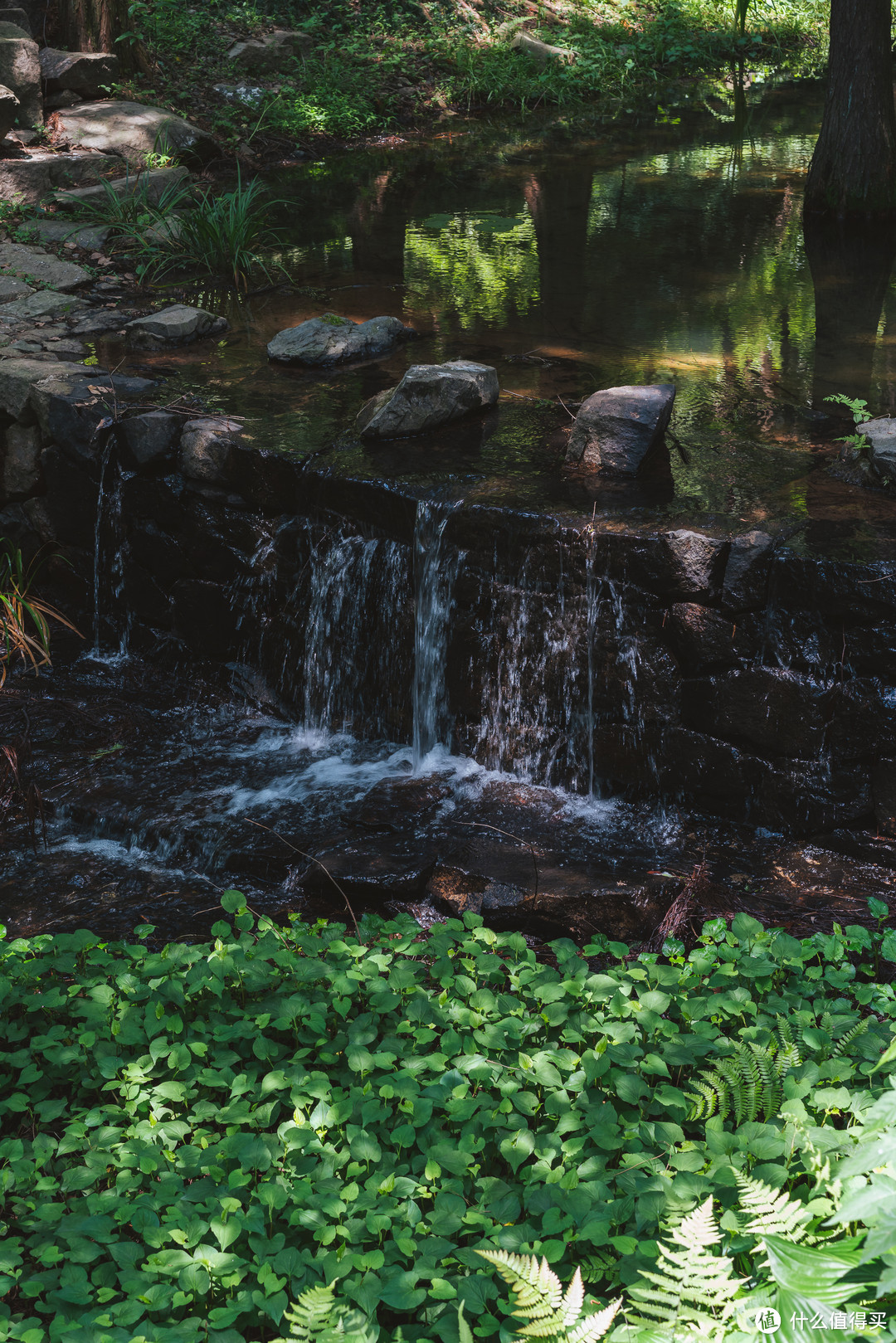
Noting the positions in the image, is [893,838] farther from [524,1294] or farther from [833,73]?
[833,73]

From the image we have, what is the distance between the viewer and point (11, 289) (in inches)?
279

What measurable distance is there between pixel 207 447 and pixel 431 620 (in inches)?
56.3

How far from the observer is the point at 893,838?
3.94 meters

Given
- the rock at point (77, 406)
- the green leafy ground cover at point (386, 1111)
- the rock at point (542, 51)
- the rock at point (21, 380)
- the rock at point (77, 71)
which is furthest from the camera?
the rock at point (542, 51)

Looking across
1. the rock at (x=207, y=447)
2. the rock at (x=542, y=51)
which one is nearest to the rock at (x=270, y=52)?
the rock at (x=542, y=51)

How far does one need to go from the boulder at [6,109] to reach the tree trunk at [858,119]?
6130 millimetres

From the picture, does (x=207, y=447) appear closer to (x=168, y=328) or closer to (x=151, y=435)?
(x=151, y=435)

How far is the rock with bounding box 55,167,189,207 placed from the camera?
8.18 metres

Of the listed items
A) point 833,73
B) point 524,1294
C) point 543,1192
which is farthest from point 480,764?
point 833,73

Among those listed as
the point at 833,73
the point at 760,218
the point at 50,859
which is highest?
the point at 833,73

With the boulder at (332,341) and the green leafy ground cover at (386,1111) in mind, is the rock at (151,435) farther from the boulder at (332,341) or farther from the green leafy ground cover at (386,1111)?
the green leafy ground cover at (386,1111)

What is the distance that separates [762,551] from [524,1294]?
2.94 m

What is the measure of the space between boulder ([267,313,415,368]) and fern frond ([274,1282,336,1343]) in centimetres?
513

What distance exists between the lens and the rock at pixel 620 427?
15.3 feet
